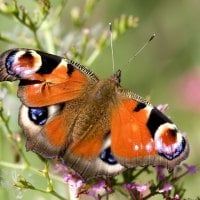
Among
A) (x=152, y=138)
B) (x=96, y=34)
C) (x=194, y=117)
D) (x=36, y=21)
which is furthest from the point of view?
(x=194, y=117)

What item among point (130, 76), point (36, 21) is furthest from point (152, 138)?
point (130, 76)

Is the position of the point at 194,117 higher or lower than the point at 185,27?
lower

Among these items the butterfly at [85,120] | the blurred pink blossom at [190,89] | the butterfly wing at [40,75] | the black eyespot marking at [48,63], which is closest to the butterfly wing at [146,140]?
the butterfly at [85,120]

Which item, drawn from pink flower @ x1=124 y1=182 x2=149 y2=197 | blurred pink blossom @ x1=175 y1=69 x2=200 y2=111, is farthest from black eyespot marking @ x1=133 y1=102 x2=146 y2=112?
blurred pink blossom @ x1=175 y1=69 x2=200 y2=111

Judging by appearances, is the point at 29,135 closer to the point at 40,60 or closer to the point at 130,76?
the point at 40,60

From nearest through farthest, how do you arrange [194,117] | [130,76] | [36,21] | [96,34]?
[36,21]
[96,34]
[194,117]
[130,76]

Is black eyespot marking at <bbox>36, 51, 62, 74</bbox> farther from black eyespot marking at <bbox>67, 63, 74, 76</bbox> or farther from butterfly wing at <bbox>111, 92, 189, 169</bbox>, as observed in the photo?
butterfly wing at <bbox>111, 92, 189, 169</bbox>

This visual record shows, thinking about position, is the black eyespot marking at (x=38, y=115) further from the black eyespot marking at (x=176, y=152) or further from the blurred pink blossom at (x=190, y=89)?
the blurred pink blossom at (x=190, y=89)
